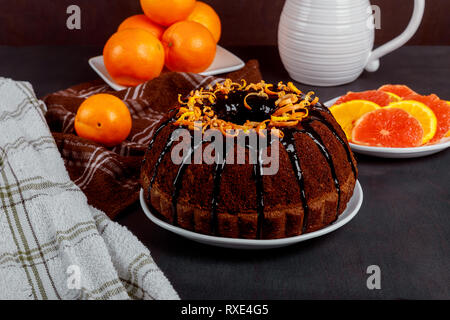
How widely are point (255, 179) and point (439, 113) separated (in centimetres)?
63

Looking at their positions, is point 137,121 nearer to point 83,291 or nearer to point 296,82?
point 296,82

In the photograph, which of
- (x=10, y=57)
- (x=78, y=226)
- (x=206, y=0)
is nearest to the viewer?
(x=78, y=226)

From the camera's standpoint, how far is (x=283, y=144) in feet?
3.07

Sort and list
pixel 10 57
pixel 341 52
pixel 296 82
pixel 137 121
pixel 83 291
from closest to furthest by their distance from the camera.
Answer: pixel 83 291
pixel 137 121
pixel 341 52
pixel 296 82
pixel 10 57

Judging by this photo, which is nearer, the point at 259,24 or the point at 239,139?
the point at 239,139

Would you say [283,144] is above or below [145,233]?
above

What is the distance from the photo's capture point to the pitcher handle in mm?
1515

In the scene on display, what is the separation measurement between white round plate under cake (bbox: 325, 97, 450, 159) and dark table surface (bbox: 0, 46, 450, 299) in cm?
2

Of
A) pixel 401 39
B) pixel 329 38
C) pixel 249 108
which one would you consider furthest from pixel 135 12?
pixel 249 108

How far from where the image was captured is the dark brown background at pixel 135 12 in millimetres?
2076

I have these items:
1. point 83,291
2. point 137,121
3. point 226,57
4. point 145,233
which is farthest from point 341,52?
point 83,291

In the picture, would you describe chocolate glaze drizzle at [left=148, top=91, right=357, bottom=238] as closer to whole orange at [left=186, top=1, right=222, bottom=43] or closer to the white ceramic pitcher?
the white ceramic pitcher

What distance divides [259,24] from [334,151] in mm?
1243

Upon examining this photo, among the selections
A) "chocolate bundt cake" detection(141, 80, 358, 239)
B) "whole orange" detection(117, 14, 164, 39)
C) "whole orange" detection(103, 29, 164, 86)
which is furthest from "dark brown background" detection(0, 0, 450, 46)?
"chocolate bundt cake" detection(141, 80, 358, 239)
